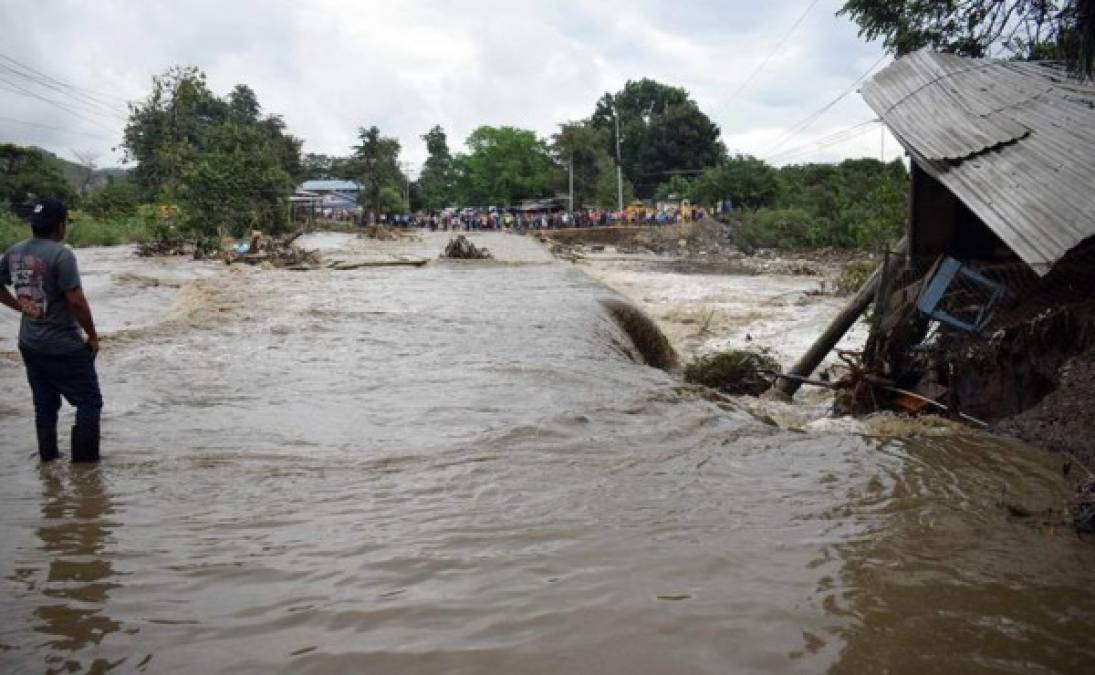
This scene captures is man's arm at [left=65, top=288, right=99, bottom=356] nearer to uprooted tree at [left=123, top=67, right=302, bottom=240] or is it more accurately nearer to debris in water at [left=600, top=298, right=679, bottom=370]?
debris in water at [left=600, top=298, right=679, bottom=370]

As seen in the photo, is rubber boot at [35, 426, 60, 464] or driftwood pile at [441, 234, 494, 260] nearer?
rubber boot at [35, 426, 60, 464]

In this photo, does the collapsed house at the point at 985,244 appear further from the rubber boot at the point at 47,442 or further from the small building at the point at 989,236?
the rubber boot at the point at 47,442

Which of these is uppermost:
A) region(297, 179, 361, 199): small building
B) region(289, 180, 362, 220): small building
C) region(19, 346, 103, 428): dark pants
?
region(297, 179, 361, 199): small building

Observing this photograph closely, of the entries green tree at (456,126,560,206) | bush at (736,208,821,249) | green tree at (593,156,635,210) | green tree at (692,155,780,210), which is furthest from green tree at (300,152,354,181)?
bush at (736,208,821,249)

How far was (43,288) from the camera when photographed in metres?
4.52

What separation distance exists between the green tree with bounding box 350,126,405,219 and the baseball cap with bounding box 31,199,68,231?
48337 mm

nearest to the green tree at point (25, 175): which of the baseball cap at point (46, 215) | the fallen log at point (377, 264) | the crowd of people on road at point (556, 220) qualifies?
the fallen log at point (377, 264)

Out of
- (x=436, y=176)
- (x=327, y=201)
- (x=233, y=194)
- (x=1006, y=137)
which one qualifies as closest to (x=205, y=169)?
(x=233, y=194)

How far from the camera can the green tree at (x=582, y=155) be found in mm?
58406

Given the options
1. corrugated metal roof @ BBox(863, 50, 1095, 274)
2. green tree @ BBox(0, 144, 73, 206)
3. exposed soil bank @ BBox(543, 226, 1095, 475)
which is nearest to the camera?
corrugated metal roof @ BBox(863, 50, 1095, 274)

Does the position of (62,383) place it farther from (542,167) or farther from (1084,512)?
(542,167)

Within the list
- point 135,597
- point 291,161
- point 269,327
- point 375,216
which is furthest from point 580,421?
point 291,161

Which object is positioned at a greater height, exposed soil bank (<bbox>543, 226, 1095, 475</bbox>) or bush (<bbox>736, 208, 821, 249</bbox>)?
bush (<bbox>736, 208, 821, 249</bbox>)

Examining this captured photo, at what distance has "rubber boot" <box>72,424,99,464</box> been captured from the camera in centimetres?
470
